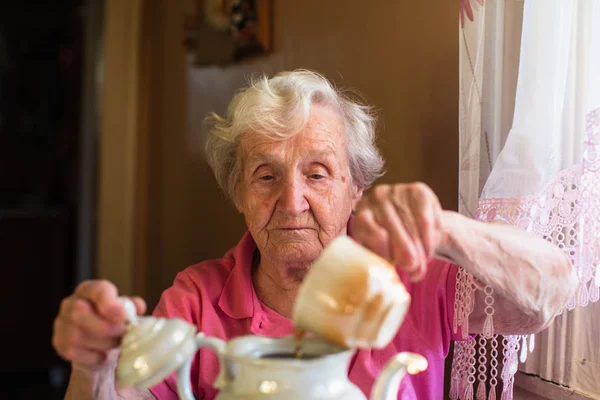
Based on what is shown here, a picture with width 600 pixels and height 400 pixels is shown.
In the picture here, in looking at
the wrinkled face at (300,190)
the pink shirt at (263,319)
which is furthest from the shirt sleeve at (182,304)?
the wrinkled face at (300,190)

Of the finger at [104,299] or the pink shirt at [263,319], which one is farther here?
the pink shirt at [263,319]

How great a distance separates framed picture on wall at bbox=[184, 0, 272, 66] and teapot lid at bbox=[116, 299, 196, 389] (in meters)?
1.56

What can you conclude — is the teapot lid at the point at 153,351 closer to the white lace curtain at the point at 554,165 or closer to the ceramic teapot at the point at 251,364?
the ceramic teapot at the point at 251,364

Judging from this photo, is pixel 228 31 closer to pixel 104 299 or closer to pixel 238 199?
pixel 238 199

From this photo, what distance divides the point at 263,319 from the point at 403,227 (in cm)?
59

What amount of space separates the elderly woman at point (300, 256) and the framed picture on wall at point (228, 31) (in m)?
0.82

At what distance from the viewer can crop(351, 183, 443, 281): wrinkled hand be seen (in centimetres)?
79

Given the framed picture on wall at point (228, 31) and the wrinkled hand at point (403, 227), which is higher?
the framed picture on wall at point (228, 31)

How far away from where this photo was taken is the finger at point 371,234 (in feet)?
2.63

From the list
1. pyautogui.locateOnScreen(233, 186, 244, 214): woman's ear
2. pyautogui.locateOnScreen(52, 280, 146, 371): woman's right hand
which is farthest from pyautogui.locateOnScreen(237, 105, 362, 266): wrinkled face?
pyautogui.locateOnScreen(52, 280, 146, 371): woman's right hand

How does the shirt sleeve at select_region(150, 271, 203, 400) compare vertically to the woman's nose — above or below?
below

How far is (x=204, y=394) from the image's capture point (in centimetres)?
128

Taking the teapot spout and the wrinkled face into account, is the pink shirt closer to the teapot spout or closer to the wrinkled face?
the wrinkled face

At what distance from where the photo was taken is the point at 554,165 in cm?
102
